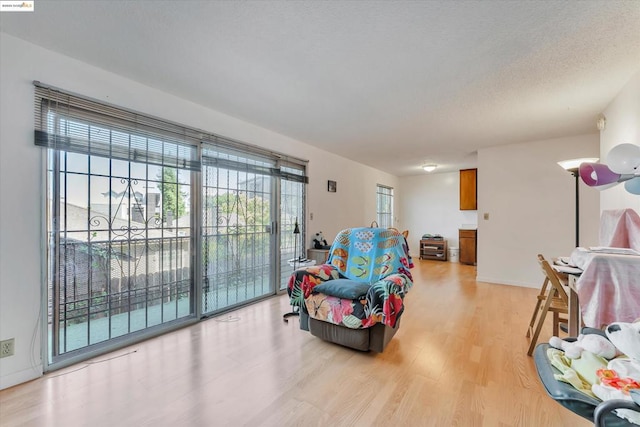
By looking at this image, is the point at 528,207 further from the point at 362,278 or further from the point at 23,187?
the point at 23,187

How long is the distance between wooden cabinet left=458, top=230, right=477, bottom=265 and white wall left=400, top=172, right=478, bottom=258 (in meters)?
0.60

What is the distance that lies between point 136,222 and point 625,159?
142 inches

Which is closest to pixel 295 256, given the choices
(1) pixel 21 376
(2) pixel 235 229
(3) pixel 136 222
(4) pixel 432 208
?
(2) pixel 235 229

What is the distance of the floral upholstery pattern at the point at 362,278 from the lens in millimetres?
2131

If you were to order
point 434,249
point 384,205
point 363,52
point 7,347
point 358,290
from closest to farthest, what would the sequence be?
1. point 7,347
2. point 363,52
3. point 358,290
4. point 434,249
5. point 384,205

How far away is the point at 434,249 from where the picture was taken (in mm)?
7051

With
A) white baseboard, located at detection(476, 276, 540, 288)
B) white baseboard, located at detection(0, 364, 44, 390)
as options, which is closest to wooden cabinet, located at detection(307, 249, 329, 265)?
white baseboard, located at detection(476, 276, 540, 288)

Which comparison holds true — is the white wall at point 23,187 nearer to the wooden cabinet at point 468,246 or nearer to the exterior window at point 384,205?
the exterior window at point 384,205

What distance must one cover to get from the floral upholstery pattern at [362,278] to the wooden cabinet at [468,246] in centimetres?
450

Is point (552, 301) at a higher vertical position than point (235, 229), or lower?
lower

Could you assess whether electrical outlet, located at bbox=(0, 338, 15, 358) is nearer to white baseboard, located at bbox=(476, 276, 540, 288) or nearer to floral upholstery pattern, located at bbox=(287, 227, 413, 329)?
floral upholstery pattern, located at bbox=(287, 227, 413, 329)

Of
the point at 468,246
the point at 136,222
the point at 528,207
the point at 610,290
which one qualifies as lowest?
the point at 468,246

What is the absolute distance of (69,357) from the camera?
6.84 ft

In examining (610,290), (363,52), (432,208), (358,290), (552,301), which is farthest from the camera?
(432,208)
